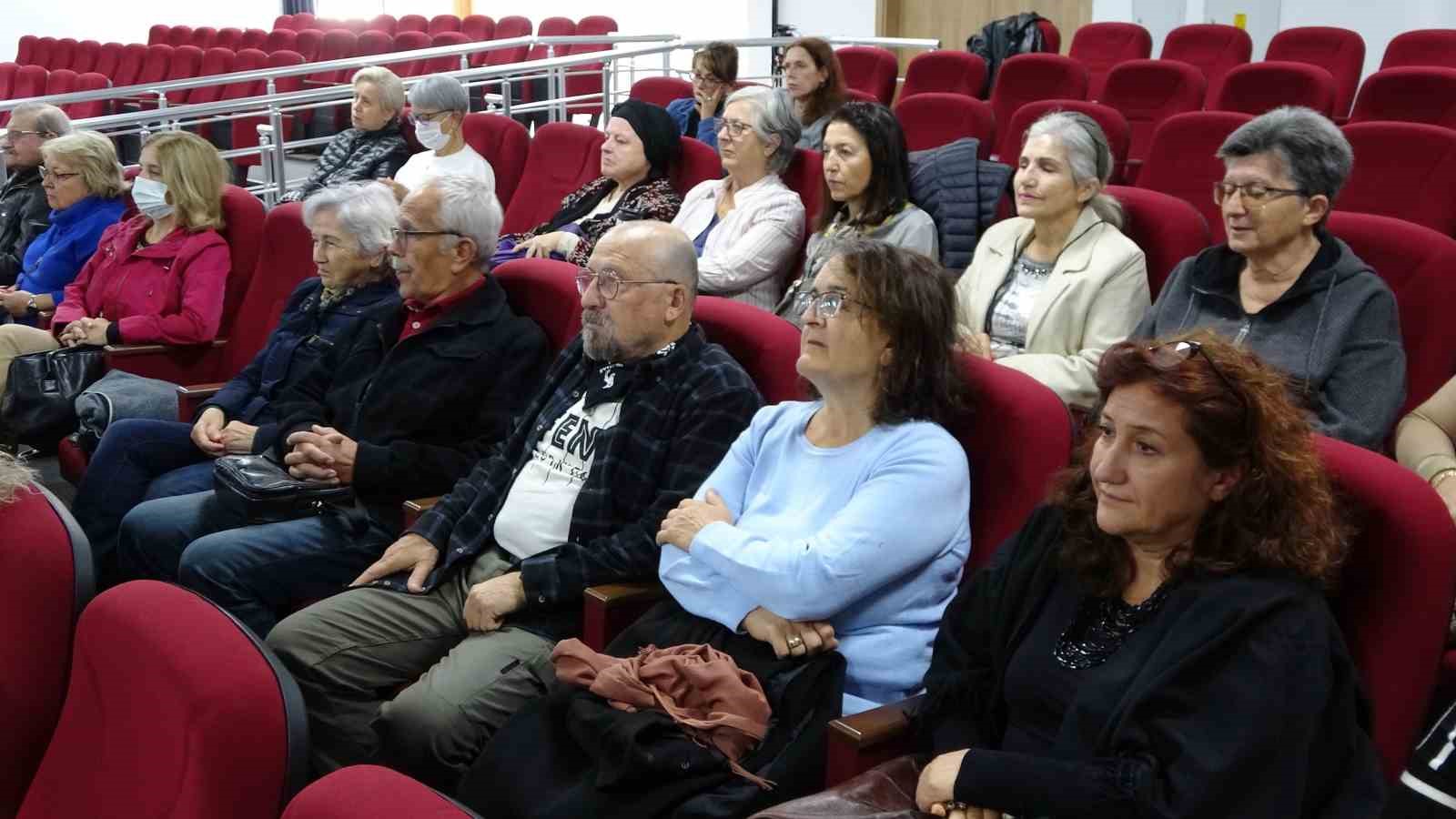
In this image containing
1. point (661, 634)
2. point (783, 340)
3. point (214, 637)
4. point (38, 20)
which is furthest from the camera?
point (38, 20)

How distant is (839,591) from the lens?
5.82ft

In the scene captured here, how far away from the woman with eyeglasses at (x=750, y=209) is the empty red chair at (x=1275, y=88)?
2.07m

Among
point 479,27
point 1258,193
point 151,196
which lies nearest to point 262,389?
point 151,196

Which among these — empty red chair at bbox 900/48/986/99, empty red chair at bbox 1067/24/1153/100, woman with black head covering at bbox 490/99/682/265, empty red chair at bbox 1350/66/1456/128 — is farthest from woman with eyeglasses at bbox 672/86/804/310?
empty red chair at bbox 1067/24/1153/100

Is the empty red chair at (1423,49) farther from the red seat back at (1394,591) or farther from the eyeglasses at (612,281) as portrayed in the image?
the red seat back at (1394,591)

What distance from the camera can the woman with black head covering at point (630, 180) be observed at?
3803 millimetres

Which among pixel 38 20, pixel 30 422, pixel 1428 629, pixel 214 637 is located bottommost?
pixel 30 422

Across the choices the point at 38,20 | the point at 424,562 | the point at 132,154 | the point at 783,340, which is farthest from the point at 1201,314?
the point at 38,20

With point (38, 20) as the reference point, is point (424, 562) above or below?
below

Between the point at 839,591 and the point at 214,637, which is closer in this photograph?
the point at 214,637

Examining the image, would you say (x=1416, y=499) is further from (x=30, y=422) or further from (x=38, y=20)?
(x=38, y=20)

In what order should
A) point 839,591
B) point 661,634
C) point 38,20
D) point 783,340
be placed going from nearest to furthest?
point 839,591 < point 661,634 < point 783,340 < point 38,20

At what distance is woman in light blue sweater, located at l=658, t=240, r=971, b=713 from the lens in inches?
70.5

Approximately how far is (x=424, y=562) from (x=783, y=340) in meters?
0.71
